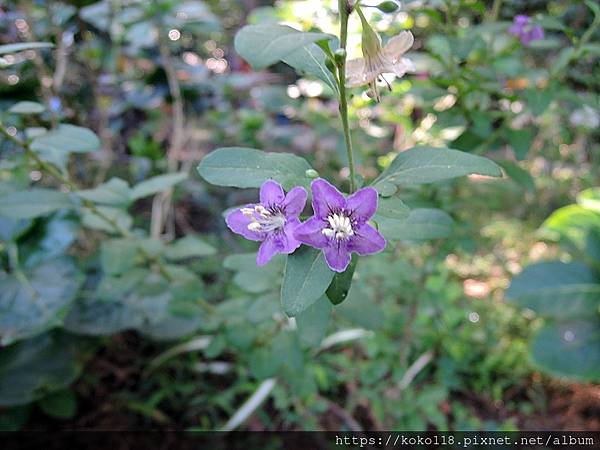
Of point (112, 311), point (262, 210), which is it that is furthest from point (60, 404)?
point (262, 210)

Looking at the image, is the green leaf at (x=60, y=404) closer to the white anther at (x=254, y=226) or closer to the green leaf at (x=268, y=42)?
the white anther at (x=254, y=226)

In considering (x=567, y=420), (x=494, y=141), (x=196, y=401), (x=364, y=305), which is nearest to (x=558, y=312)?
(x=567, y=420)

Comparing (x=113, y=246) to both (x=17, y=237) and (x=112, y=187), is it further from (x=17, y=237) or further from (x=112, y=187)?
(x=17, y=237)

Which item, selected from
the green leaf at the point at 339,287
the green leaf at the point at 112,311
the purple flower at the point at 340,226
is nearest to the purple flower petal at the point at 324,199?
the purple flower at the point at 340,226

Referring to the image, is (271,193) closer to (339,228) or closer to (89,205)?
(339,228)

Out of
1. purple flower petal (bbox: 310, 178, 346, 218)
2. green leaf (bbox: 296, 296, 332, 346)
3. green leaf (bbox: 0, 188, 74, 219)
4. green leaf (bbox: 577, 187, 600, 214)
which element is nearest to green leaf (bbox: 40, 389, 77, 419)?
green leaf (bbox: 0, 188, 74, 219)
